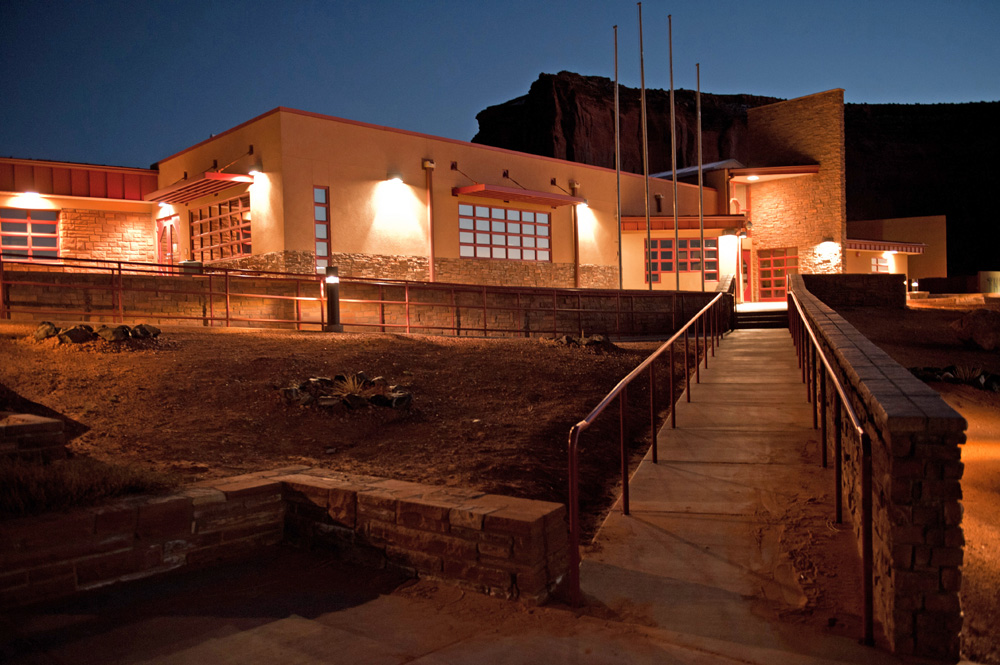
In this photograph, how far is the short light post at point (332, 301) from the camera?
13.0 m

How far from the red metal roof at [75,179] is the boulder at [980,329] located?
70.8 ft

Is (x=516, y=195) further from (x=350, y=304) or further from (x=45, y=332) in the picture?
(x=45, y=332)

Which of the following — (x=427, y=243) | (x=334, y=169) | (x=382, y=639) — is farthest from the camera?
(x=427, y=243)

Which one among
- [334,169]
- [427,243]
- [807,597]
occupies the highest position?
[334,169]

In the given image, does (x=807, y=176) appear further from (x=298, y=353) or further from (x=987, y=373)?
(x=298, y=353)

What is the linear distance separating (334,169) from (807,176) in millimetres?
18975

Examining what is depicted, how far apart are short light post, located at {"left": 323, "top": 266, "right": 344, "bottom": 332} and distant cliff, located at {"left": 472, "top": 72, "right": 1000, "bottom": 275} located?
36.3 metres

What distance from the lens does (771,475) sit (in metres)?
5.64

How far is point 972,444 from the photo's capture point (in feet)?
31.9

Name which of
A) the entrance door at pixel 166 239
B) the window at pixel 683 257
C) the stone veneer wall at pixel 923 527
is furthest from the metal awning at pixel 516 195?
the stone veneer wall at pixel 923 527

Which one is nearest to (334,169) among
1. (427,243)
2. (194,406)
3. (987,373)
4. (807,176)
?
(427,243)

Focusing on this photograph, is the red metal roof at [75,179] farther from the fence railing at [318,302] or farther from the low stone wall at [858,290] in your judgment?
the low stone wall at [858,290]

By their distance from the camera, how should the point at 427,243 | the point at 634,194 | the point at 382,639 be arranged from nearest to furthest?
the point at 382,639 < the point at 427,243 < the point at 634,194

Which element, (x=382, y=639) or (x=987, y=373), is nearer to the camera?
(x=382, y=639)
